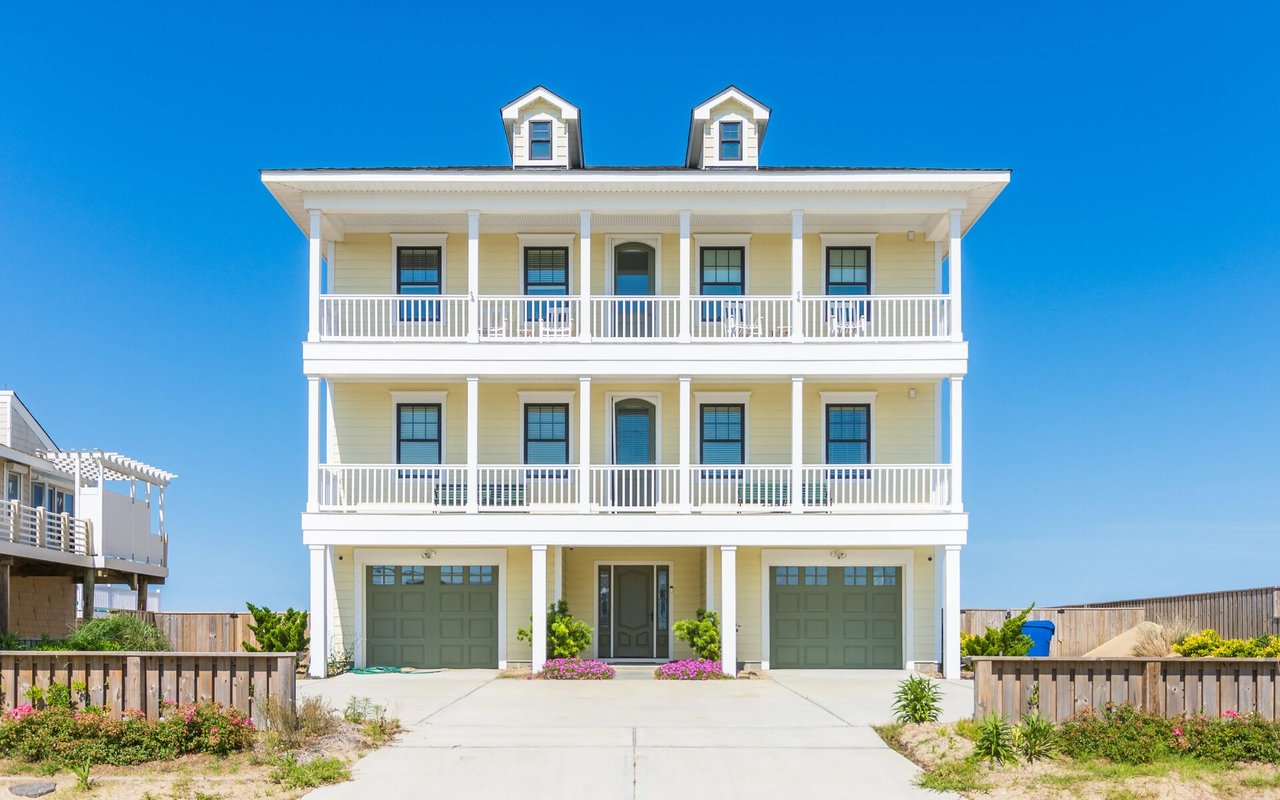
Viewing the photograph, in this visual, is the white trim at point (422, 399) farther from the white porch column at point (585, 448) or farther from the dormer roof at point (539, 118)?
the dormer roof at point (539, 118)

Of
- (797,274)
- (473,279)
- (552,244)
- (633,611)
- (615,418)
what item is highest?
(552,244)

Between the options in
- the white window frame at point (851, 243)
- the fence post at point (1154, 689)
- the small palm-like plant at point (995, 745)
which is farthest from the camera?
the white window frame at point (851, 243)

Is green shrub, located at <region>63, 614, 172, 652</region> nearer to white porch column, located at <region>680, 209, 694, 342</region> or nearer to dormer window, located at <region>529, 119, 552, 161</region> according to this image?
white porch column, located at <region>680, 209, 694, 342</region>

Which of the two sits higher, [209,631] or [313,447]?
[313,447]

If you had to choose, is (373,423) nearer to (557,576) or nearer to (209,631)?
(557,576)

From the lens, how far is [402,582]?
2648 centimetres

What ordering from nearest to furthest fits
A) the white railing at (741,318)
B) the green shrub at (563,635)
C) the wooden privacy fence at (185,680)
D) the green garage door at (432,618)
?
the wooden privacy fence at (185,680)
the green shrub at (563,635)
the white railing at (741,318)
the green garage door at (432,618)

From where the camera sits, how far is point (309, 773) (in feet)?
42.3

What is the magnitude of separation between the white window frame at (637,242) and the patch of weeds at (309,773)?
1520cm

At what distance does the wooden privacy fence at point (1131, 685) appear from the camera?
14188 millimetres

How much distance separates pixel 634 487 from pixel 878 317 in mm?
6306

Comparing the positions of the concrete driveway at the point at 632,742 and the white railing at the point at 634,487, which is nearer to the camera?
the concrete driveway at the point at 632,742

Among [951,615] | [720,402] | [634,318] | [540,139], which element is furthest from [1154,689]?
[540,139]

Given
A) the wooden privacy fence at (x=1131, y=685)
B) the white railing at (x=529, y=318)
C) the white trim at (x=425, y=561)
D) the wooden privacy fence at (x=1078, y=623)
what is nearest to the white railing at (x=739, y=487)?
the white railing at (x=529, y=318)
